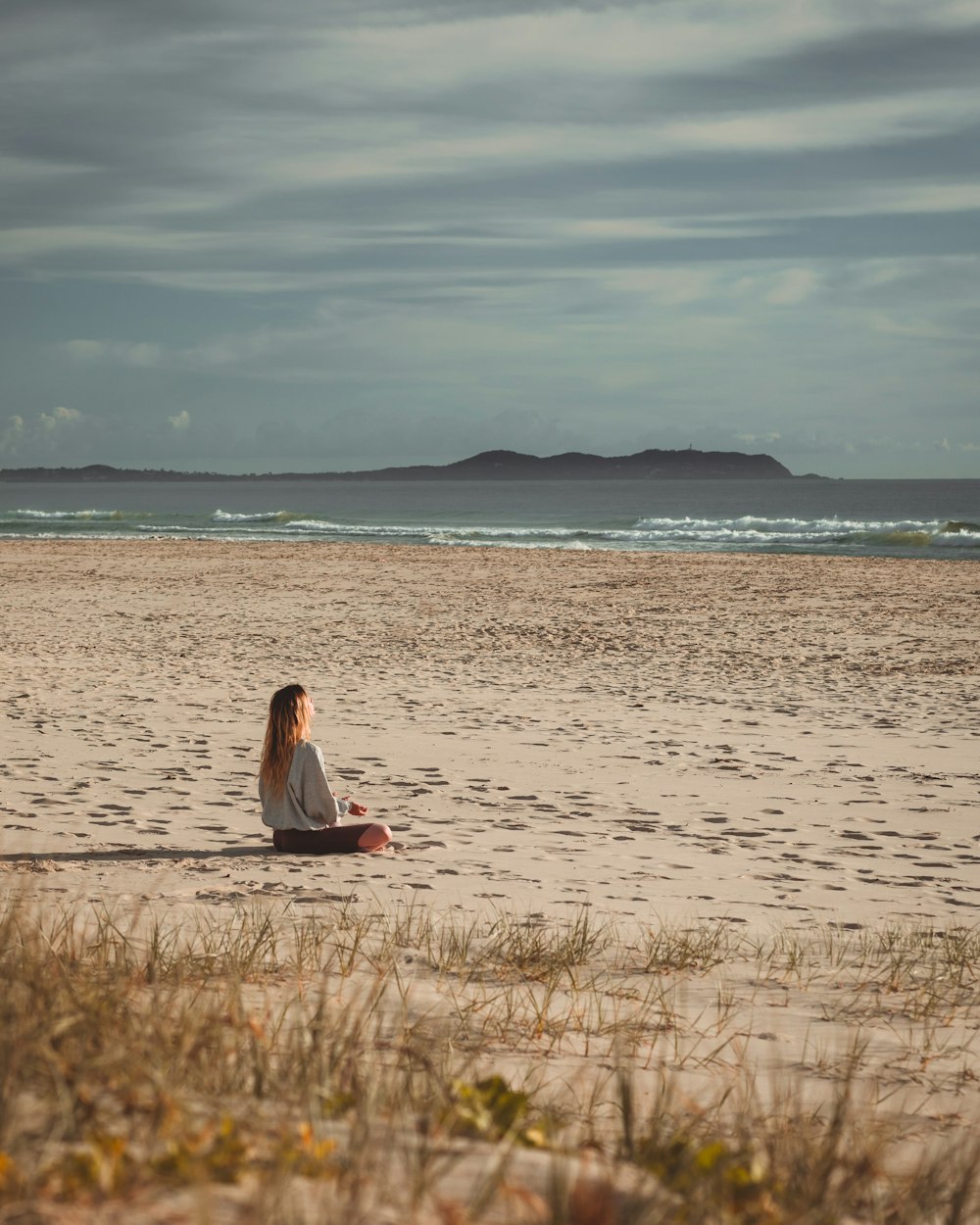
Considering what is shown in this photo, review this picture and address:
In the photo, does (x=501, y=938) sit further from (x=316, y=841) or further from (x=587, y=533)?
(x=587, y=533)

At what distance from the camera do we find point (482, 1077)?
11.4ft

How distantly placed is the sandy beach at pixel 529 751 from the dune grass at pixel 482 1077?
0.75m

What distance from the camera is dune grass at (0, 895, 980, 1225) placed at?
2369mm

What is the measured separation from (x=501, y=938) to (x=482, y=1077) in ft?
5.26

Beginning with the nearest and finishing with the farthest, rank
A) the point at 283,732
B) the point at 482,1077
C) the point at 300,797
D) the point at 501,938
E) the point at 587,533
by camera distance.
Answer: the point at 482,1077, the point at 501,938, the point at 283,732, the point at 300,797, the point at 587,533

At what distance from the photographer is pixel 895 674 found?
1423 centimetres

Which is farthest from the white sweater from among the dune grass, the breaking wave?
the breaking wave

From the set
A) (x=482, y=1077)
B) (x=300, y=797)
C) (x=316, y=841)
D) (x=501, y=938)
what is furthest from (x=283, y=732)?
(x=482, y=1077)

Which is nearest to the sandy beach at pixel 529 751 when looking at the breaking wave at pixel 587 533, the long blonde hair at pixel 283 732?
the long blonde hair at pixel 283 732

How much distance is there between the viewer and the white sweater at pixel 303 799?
6.99 metres

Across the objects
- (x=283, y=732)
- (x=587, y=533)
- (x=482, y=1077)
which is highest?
(x=587, y=533)

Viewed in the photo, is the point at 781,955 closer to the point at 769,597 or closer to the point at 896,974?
the point at 896,974

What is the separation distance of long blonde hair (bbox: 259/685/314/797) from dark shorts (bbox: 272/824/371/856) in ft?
0.92

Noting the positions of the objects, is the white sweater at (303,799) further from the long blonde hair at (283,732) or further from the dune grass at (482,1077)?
the dune grass at (482,1077)
